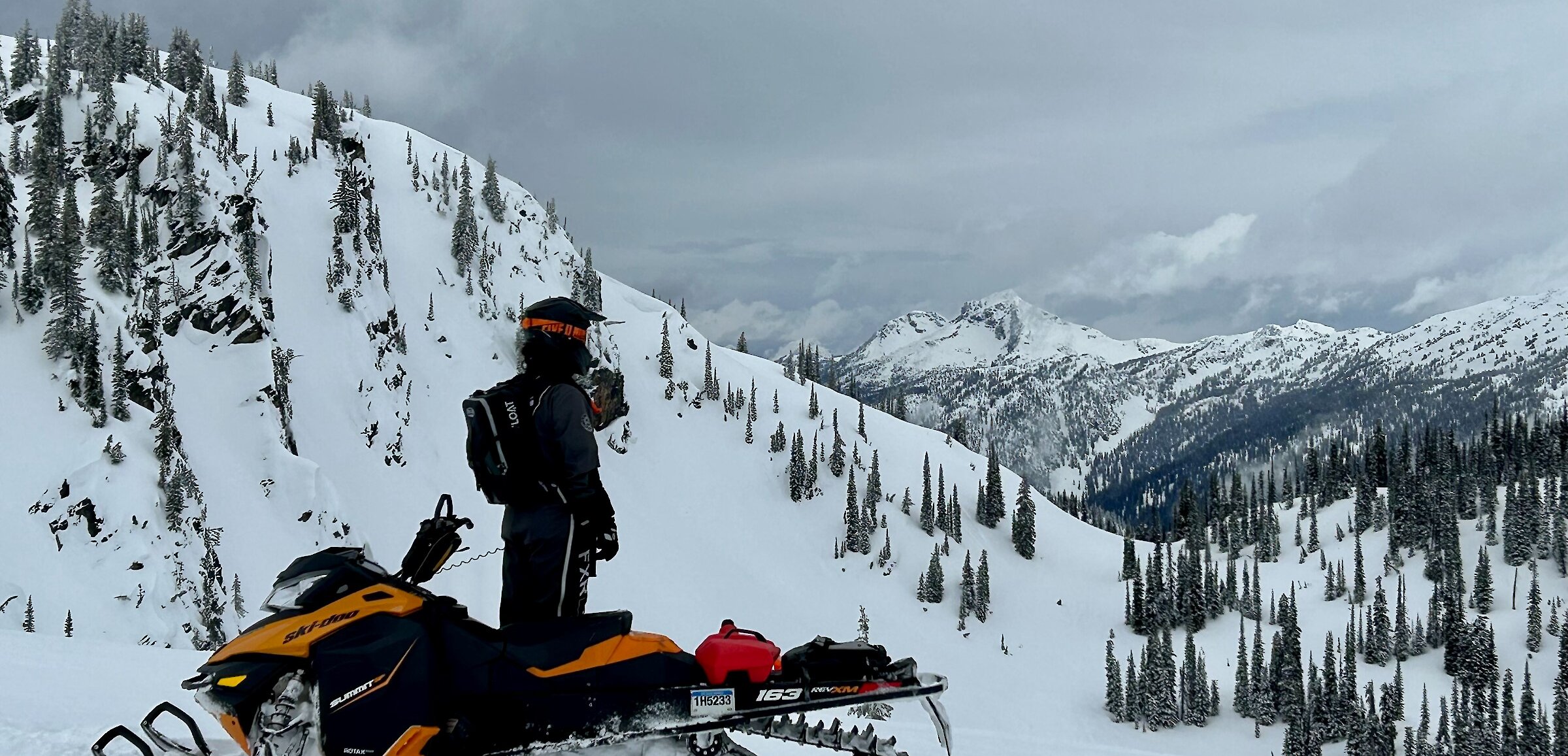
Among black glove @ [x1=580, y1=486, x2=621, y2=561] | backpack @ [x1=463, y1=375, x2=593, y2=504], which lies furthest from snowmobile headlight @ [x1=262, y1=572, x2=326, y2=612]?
black glove @ [x1=580, y1=486, x2=621, y2=561]

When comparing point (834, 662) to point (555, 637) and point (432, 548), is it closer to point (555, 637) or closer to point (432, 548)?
point (555, 637)

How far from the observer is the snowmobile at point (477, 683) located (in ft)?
17.9

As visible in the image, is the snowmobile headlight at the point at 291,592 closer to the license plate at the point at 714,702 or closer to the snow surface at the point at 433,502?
the snow surface at the point at 433,502

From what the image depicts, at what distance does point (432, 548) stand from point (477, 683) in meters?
1.22

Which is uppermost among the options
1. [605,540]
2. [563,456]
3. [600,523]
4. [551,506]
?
[563,456]

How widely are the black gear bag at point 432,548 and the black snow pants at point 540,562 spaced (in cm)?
40

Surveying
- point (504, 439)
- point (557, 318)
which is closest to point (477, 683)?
point (504, 439)

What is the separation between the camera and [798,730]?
5.89m

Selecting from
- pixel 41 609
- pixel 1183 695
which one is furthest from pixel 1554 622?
pixel 41 609

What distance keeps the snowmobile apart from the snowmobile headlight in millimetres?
13

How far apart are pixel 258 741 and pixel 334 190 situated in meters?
129

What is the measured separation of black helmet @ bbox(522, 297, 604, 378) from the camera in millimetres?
6711

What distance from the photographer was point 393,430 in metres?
100

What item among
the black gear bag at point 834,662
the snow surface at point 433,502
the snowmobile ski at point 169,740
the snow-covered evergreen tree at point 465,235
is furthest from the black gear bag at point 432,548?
the snow-covered evergreen tree at point 465,235
